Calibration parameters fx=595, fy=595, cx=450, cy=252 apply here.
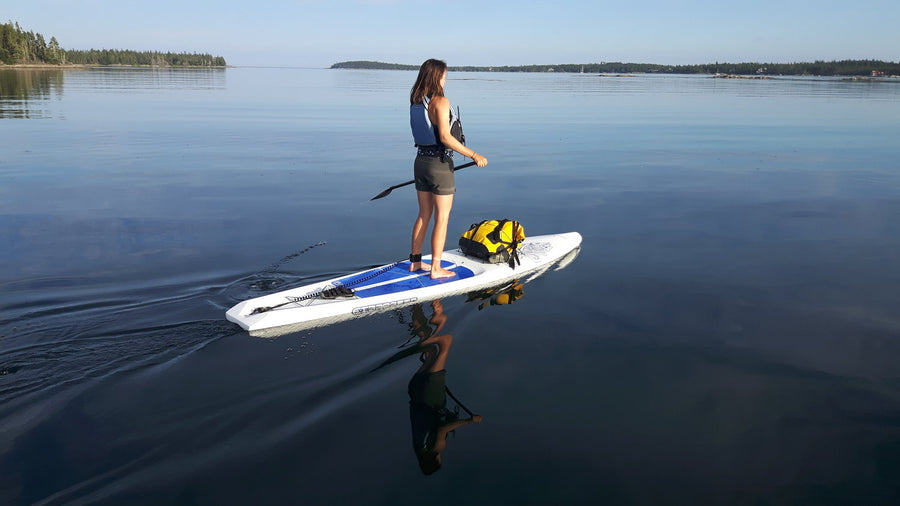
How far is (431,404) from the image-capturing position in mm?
4156

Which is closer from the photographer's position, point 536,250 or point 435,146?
point 435,146

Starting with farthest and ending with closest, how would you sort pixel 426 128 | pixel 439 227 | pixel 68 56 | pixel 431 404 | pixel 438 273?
1. pixel 68 56
2. pixel 438 273
3. pixel 439 227
4. pixel 426 128
5. pixel 431 404

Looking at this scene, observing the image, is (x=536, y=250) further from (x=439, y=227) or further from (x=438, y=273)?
(x=439, y=227)

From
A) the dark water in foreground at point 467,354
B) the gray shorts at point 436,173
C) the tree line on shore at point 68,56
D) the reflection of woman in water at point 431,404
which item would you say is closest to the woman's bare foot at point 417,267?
the dark water in foreground at point 467,354

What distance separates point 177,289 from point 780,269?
689cm

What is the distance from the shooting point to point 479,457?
141 inches

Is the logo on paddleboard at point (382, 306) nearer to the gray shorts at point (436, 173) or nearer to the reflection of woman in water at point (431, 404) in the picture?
the reflection of woman in water at point (431, 404)

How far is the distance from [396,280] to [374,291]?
0.38 metres

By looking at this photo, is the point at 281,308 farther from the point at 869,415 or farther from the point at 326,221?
the point at 869,415

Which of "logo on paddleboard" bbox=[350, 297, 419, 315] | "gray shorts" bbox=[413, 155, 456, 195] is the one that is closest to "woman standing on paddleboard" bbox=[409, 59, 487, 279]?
"gray shorts" bbox=[413, 155, 456, 195]

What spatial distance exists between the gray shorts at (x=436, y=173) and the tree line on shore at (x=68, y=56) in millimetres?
119341

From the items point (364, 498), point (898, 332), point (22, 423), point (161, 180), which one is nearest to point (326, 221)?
point (161, 180)

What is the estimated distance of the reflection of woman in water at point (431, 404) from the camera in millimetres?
3652

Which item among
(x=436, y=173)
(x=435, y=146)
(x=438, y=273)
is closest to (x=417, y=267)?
(x=438, y=273)
